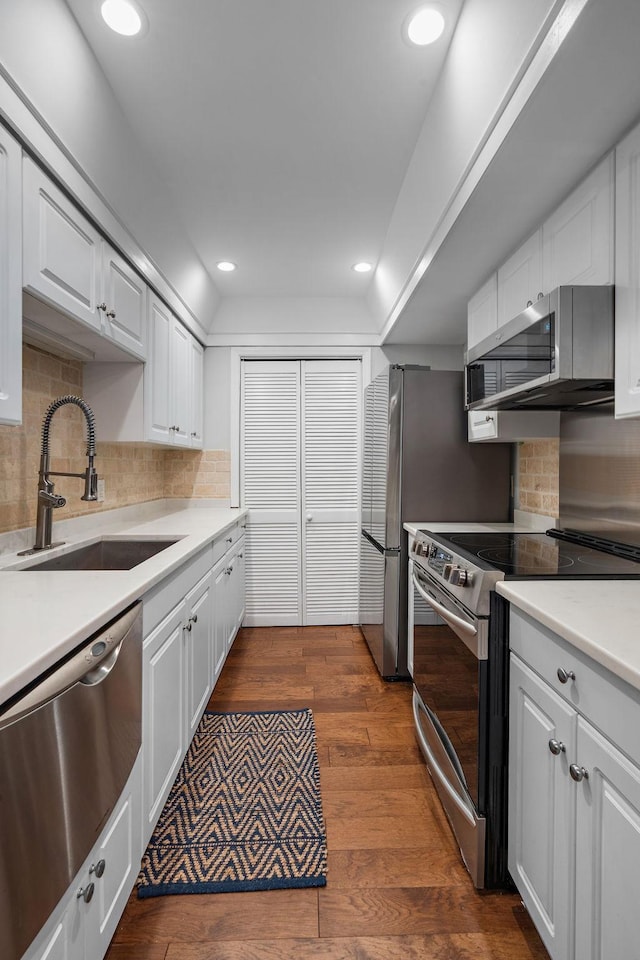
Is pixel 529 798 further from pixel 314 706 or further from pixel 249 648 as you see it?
pixel 249 648

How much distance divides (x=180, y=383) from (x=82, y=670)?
2.39 meters

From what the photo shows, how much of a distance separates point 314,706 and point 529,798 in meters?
1.47

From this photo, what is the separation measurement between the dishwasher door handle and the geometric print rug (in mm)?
850

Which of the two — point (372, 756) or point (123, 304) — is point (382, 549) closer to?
point (372, 756)

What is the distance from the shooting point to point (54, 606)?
1.15m

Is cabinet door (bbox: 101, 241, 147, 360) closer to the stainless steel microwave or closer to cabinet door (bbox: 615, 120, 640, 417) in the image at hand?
the stainless steel microwave

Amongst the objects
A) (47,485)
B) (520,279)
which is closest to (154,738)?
(47,485)

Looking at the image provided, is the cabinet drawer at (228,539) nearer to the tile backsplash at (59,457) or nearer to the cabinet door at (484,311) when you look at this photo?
the tile backsplash at (59,457)

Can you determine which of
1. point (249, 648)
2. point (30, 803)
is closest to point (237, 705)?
Answer: point (249, 648)

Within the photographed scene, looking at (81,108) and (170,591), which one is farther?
(170,591)

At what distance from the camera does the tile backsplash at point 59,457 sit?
5.94ft

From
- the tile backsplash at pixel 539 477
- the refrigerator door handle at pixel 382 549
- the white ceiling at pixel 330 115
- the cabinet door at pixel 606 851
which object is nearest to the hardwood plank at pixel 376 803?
the cabinet door at pixel 606 851

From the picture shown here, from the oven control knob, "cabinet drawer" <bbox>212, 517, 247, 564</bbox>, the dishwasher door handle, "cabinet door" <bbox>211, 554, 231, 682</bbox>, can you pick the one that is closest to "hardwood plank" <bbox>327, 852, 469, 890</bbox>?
the oven control knob

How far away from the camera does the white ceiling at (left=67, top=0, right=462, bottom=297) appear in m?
Answer: 1.43
